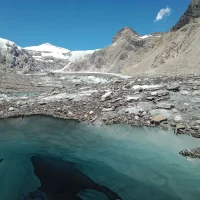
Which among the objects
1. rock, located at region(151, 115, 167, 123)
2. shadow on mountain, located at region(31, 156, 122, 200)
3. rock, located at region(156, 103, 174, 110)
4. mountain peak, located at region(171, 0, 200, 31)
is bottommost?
shadow on mountain, located at region(31, 156, 122, 200)

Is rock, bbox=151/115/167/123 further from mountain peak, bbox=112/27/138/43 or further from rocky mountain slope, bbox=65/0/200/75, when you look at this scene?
mountain peak, bbox=112/27/138/43

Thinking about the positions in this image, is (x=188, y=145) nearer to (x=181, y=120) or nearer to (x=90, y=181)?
(x=181, y=120)

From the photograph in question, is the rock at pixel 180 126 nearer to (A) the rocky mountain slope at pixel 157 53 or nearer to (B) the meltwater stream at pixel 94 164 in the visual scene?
(B) the meltwater stream at pixel 94 164

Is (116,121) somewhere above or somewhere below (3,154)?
above

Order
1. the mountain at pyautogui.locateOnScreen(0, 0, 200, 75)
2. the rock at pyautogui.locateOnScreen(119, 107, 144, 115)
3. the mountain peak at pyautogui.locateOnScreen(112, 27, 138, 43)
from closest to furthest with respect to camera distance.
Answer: the rock at pyautogui.locateOnScreen(119, 107, 144, 115), the mountain at pyautogui.locateOnScreen(0, 0, 200, 75), the mountain peak at pyautogui.locateOnScreen(112, 27, 138, 43)

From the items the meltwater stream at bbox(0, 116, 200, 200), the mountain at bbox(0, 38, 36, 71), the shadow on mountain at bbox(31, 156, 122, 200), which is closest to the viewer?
the shadow on mountain at bbox(31, 156, 122, 200)

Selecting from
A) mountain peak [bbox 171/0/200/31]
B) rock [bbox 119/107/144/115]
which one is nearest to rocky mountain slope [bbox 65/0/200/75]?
mountain peak [bbox 171/0/200/31]

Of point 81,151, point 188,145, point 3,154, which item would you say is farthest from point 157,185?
point 3,154

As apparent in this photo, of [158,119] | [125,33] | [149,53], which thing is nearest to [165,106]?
[158,119]
